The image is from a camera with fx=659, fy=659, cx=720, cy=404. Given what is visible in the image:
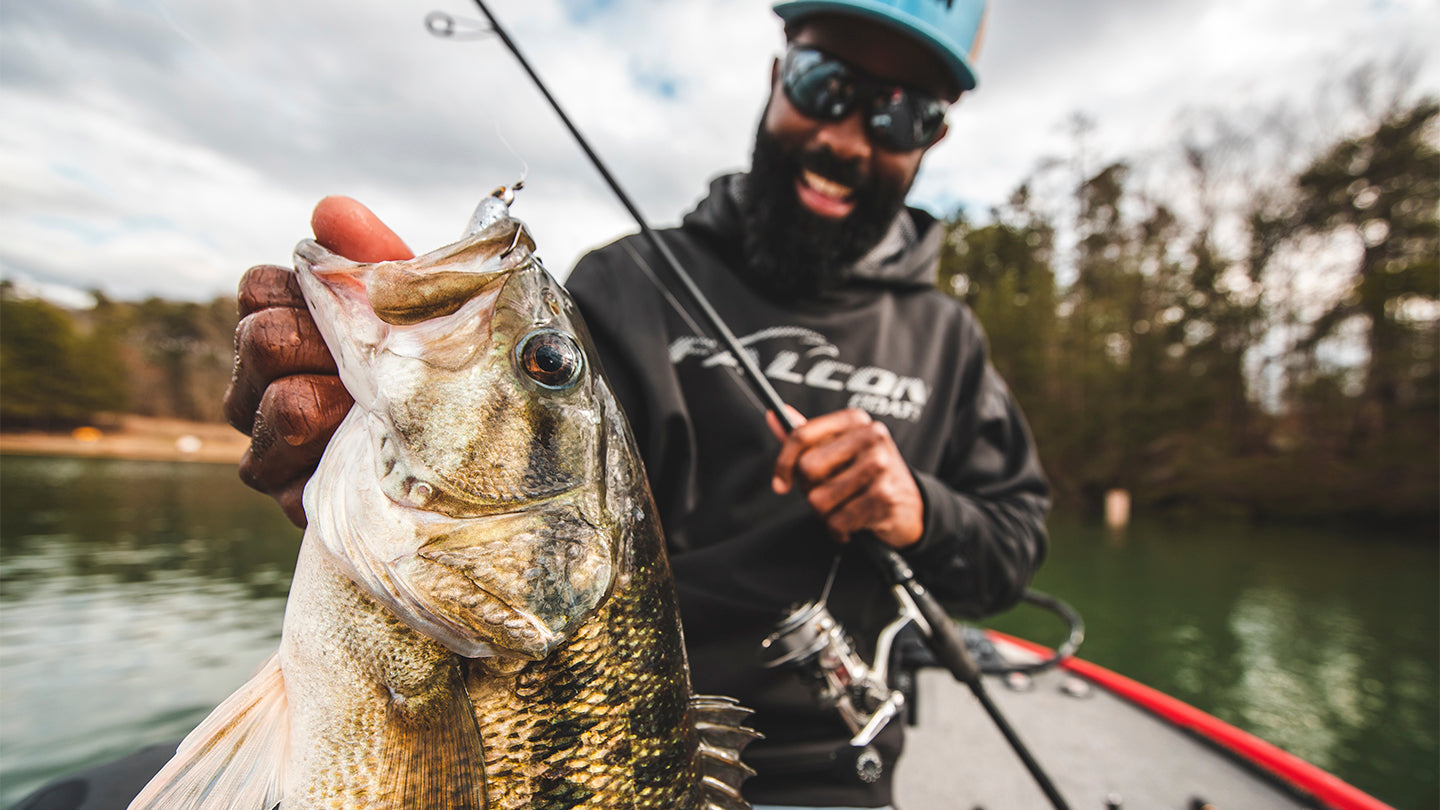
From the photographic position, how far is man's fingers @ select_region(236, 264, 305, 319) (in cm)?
100

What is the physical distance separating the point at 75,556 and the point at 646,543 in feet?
60.4

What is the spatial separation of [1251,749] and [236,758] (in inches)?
147

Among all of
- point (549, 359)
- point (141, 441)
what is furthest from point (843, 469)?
point (141, 441)

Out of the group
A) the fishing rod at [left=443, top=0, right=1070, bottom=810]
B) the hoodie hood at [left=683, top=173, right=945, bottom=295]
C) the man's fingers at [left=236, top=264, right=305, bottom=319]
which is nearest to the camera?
the man's fingers at [left=236, top=264, right=305, bottom=319]

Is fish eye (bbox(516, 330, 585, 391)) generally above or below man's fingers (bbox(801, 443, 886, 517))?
above

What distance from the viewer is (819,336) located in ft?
7.27

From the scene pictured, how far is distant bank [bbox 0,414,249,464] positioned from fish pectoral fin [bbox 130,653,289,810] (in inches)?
1882

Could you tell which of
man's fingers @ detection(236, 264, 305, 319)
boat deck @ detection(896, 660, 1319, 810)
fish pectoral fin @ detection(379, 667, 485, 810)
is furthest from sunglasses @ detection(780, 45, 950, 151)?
boat deck @ detection(896, 660, 1319, 810)

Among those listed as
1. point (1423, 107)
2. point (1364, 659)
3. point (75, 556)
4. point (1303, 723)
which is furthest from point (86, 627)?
point (1423, 107)

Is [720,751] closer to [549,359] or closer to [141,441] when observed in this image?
[549,359]

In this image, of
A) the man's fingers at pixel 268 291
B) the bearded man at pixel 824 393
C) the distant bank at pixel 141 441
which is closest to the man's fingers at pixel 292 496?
the man's fingers at pixel 268 291

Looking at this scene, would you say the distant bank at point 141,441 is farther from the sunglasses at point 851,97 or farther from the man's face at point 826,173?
the sunglasses at point 851,97

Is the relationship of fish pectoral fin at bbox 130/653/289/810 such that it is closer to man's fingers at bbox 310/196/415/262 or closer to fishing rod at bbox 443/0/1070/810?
man's fingers at bbox 310/196/415/262

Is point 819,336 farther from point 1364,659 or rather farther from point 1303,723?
point 1364,659
